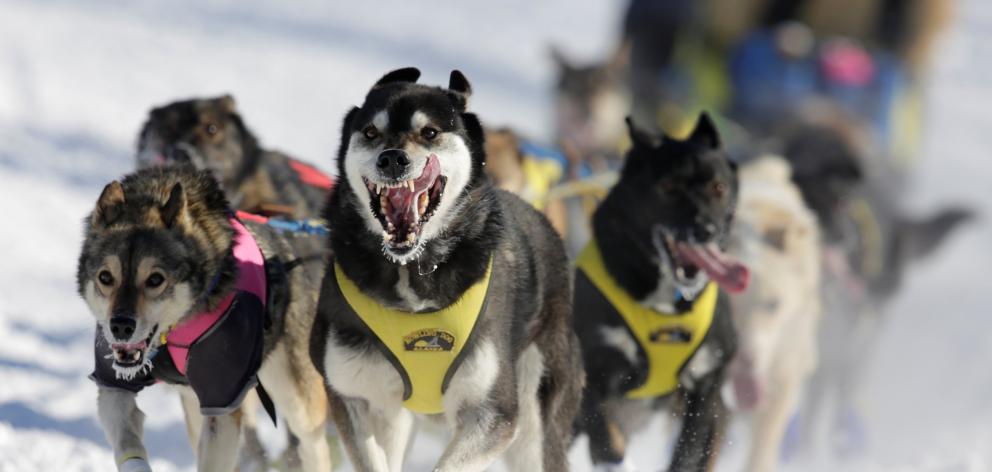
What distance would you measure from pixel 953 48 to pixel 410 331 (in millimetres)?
18757

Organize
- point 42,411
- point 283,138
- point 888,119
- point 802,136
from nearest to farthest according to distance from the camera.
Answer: point 42,411 → point 802,136 → point 888,119 → point 283,138

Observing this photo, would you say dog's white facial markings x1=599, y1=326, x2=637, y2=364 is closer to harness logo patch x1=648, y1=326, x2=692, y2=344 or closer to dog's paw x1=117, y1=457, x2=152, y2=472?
harness logo patch x1=648, y1=326, x2=692, y2=344

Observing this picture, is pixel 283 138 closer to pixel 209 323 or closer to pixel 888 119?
pixel 888 119

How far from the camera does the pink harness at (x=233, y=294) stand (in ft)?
10.5

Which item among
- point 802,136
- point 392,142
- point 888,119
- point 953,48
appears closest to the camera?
point 392,142

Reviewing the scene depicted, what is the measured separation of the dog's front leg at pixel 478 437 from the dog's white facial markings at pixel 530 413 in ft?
0.82

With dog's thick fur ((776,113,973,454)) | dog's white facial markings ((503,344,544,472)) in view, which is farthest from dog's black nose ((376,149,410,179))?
dog's thick fur ((776,113,973,454))

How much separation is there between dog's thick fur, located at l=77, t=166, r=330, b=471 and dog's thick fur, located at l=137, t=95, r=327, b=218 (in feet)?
2.69

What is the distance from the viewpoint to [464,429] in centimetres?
316

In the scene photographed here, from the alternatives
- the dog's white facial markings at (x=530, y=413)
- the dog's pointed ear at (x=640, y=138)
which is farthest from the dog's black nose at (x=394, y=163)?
the dog's pointed ear at (x=640, y=138)

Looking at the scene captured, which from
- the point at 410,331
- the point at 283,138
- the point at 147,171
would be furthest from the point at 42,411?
the point at 283,138

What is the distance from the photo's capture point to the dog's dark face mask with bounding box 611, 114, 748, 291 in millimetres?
3996

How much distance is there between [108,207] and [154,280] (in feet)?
0.72

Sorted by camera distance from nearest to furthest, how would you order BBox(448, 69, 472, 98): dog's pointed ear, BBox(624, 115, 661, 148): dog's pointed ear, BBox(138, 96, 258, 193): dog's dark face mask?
BBox(448, 69, 472, 98): dog's pointed ear → BBox(624, 115, 661, 148): dog's pointed ear → BBox(138, 96, 258, 193): dog's dark face mask
